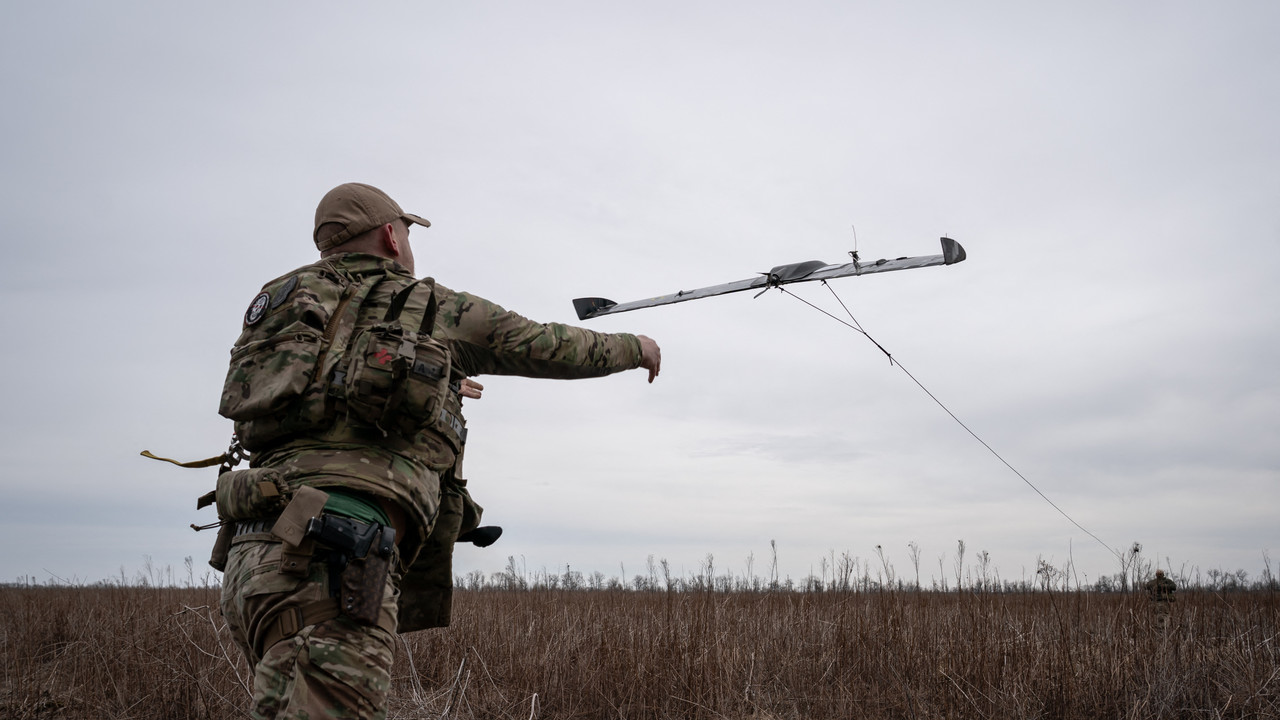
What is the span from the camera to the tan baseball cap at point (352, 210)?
2.81 m

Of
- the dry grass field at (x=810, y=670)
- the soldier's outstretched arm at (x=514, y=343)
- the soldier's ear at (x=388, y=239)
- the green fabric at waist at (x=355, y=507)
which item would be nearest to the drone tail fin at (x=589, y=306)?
the soldier's outstretched arm at (x=514, y=343)

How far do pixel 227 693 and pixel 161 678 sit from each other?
2.03 ft

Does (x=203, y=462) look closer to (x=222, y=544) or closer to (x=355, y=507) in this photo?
(x=222, y=544)

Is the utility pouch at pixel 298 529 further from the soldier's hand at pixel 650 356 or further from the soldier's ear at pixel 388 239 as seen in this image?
the soldier's hand at pixel 650 356

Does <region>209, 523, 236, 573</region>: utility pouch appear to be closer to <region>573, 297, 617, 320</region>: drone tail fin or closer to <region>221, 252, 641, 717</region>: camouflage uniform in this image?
<region>221, 252, 641, 717</region>: camouflage uniform

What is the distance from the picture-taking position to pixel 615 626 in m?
6.34

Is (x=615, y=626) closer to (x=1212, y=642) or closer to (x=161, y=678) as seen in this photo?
(x=161, y=678)

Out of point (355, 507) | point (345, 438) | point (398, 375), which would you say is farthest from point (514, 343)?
point (355, 507)

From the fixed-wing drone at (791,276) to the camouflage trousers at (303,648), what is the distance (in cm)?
229

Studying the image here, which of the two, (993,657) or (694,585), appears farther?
(694,585)

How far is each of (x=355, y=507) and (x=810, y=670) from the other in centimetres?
476

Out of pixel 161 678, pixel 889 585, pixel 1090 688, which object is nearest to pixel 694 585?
pixel 889 585

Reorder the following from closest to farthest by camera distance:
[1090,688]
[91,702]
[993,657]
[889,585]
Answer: [1090,688], [993,657], [91,702], [889,585]

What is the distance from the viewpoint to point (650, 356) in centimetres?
313
